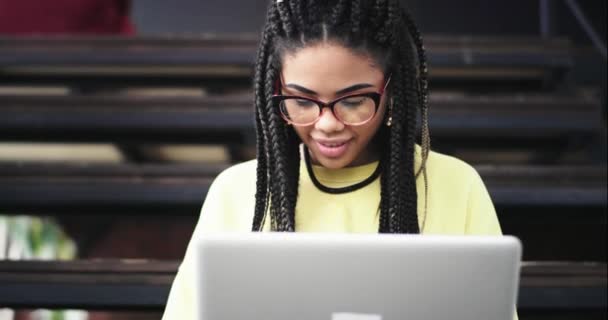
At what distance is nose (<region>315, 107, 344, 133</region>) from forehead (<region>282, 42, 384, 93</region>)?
34 mm

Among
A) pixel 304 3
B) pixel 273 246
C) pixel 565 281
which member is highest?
pixel 304 3

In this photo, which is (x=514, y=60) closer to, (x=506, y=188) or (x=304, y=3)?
(x=506, y=188)

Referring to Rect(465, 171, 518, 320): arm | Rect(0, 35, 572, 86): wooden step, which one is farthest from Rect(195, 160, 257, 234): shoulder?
Rect(0, 35, 572, 86): wooden step

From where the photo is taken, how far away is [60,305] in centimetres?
136

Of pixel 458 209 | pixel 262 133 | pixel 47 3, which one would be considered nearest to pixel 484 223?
pixel 458 209

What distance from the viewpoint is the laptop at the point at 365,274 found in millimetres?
635

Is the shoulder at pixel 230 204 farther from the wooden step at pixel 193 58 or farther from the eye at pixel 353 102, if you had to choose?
the wooden step at pixel 193 58

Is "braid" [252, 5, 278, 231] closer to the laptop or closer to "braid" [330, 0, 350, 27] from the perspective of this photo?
"braid" [330, 0, 350, 27]

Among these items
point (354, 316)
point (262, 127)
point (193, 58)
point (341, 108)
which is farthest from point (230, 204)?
point (193, 58)

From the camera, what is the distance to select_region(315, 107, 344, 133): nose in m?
0.96

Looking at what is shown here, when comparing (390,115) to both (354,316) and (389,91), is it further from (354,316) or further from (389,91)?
(354,316)

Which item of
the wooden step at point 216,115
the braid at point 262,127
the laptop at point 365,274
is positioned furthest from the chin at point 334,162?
the wooden step at point 216,115

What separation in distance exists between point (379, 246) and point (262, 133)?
507mm

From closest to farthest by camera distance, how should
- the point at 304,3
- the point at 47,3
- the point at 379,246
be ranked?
the point at 379,246 < the point at 304,3 < the point at 47,3
